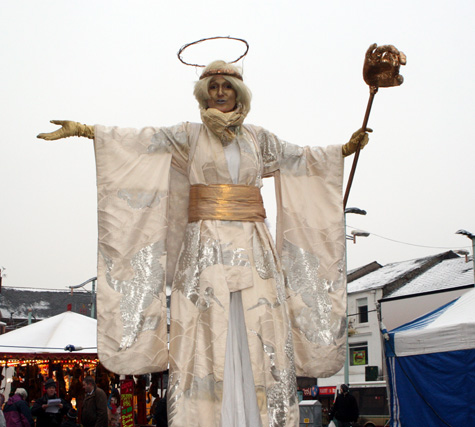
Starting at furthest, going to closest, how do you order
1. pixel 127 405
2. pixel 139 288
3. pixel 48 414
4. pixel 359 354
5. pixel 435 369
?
pixel 359 354 → pixel 127 405 → pixel 48 414 → pixel 435 369 → pixel 139 288

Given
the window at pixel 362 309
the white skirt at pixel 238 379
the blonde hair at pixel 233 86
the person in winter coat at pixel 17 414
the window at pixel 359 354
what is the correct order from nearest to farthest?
the white skirt at pixel 238 379
the blonde hair at pixel 233 86
the person in winter coat at pixel 17 414
the window at pixel 359 354
the window at pixel 362 309

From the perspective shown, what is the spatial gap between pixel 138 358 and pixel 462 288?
24230mm

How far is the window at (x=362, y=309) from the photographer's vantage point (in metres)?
32.1

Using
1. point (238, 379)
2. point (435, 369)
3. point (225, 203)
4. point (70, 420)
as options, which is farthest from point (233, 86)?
point (70, 420)

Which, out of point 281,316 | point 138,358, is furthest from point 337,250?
point 138,358

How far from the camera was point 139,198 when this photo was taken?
435cm

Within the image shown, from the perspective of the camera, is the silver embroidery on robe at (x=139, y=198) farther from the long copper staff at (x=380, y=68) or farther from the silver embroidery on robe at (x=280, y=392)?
the long copper staff at (x=380, y=68)

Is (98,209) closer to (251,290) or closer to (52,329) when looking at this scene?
(251,290)

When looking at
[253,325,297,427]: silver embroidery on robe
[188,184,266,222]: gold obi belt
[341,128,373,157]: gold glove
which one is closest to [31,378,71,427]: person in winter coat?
[188,184,266,222]: gold obi belt

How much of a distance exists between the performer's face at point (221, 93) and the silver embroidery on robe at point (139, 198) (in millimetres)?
792

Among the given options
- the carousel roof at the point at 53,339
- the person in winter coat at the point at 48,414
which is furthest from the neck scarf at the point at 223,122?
the carousel roof at the point at 53,339

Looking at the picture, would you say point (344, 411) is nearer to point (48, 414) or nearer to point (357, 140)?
point (48, 414)

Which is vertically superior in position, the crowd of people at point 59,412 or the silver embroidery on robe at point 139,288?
the silver embroidery on robe at point 139,288

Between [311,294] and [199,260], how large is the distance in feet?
Result: 3.18
